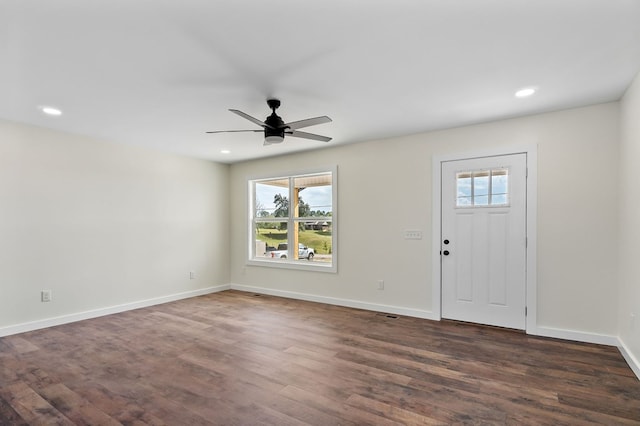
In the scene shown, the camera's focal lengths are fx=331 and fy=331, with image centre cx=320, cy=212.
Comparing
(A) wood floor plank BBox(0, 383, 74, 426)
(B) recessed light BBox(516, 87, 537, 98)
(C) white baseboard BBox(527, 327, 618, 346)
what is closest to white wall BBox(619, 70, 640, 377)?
(C) white baseboard BBox(527, 327, 618, 346)

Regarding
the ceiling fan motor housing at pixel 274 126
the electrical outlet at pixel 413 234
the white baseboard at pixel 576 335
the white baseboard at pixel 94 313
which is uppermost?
the ceiling fan motor housing at pixel 274 126

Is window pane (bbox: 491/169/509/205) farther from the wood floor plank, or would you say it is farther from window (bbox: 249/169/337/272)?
the wood floor plank

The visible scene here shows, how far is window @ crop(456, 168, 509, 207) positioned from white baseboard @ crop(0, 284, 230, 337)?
450 centimetres

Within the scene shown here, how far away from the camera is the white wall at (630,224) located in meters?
2.71

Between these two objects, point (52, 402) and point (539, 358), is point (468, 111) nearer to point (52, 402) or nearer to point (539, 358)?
point (539, 358)

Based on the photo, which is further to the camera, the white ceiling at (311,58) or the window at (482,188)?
the window at (482,188)

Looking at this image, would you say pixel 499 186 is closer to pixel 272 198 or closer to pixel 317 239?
pixel 317 239

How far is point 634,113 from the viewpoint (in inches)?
111

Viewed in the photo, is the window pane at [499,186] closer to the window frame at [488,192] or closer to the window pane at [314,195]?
the window frame at [488,192]

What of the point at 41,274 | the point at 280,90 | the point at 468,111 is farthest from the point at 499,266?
the point at 41,274

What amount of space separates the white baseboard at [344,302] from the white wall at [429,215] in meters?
0.04

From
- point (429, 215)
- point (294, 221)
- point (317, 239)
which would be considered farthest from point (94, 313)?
point (429, 215)

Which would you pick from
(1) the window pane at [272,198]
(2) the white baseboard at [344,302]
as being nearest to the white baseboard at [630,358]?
(2) the white baseboard at [344,302]

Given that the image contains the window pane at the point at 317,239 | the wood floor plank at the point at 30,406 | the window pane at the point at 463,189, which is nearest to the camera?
the wood floor plank at the point at 30,406
